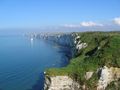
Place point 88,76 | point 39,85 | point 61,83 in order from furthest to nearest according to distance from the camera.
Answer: point 39,85 → point 88,76 → point 61,83

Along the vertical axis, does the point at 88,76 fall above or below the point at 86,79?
above

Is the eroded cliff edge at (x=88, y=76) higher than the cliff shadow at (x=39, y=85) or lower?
higher

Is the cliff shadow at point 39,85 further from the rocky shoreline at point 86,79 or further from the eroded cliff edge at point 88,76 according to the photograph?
the rocky shoreline at point 86,79

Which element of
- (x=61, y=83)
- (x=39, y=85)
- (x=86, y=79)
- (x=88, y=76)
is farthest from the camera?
(x=39, y=85)

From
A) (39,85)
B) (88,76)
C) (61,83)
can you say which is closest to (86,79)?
(88,76)

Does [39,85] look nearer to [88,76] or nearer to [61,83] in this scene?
[61,83]

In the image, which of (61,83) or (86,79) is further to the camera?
(86,79)

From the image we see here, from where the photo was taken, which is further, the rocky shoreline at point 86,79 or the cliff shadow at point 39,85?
the cliff shadow at point 39,85

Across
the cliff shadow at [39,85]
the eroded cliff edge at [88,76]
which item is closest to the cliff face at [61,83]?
the eroded cliff edge at [88,76]

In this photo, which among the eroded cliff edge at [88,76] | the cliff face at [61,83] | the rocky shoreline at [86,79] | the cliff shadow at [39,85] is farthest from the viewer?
the cliff shadow at [39,85]

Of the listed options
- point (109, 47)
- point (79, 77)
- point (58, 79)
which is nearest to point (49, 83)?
point (58, 79)

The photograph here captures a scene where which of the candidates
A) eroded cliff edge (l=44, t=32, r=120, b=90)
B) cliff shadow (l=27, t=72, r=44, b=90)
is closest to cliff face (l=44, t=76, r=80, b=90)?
eroded cliff edge (l=44, t=32, r=120, b=90)

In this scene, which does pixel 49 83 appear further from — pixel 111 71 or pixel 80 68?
pixel 111 71
